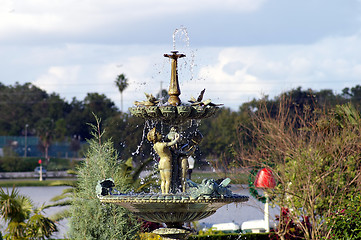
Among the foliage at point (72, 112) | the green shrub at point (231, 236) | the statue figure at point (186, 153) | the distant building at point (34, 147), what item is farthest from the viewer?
the distant building at point (34, 147)

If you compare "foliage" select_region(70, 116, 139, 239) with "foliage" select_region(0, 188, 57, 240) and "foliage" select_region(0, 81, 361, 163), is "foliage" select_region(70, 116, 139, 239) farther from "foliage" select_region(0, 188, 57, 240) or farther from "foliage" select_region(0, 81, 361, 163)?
"foliage" select_region(0, 81, 361, 163)

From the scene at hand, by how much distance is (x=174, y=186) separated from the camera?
479 inches

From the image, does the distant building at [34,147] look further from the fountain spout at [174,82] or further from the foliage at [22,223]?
the fountain spout at [174,82]

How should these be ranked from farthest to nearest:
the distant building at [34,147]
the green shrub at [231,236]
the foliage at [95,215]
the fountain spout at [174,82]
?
the distant building at [34,147] < the green shrub at [231,236] < the foliage at [95,215] < the fountain spout at [174,82]

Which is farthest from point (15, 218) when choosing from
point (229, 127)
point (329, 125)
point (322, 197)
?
point (229, 127)

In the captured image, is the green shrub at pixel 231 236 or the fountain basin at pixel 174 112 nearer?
the fountain basin at pixel 174 112

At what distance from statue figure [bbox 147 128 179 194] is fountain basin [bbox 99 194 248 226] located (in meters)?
0.54

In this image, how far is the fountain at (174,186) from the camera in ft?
36.7

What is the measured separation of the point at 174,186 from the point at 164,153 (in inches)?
24.1

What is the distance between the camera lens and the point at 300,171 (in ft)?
69.3

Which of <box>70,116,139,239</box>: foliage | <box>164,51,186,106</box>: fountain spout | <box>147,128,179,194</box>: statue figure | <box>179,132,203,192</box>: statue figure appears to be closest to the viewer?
<box>147,128,179,194</box>: statue figure

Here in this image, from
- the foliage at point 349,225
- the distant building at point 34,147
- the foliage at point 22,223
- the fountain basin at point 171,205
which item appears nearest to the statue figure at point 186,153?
the fountain basin at point 171,205

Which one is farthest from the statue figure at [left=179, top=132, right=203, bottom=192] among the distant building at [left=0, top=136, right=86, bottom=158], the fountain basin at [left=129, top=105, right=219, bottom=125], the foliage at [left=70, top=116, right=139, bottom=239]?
the distant building at [left=0, top=136, right=86, bottom=158]

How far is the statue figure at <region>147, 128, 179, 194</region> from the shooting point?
471 inches
